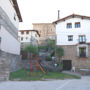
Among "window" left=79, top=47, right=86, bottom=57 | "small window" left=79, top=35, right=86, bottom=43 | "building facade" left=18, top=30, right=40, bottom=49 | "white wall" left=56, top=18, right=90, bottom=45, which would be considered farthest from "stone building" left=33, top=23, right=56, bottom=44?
"window" left=79, top=47, right=86, bottom=57

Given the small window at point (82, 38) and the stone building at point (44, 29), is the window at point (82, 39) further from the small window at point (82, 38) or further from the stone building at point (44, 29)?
the stone building at point (44, 29)

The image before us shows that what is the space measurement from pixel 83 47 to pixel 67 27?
15.1 feet

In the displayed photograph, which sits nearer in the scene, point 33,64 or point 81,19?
point 33,64

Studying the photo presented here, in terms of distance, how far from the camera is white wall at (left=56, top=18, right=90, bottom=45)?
794 inches

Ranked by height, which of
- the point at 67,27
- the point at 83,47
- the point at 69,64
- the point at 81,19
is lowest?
the point at 69,64

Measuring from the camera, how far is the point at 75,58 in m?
20.0

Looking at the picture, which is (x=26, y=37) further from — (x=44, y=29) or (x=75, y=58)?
(x=75, y=58)

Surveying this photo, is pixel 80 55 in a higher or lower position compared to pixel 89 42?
lower

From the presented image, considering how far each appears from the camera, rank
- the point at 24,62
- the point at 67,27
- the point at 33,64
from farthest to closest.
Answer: the point at 67,27, the point at 24,62, the point at 33,64

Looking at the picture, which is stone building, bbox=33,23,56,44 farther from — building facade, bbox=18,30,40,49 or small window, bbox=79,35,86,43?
small window, bbox=79,35,86,43

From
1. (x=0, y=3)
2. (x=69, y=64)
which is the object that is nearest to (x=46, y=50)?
(x=69, y=64)

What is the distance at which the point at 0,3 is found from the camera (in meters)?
11.0

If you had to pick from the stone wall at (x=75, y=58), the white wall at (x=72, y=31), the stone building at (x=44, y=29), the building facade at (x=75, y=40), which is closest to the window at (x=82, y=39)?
the building facade at (x=75, y=40)

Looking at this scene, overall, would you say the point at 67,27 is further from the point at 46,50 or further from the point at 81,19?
the point at 46,50
